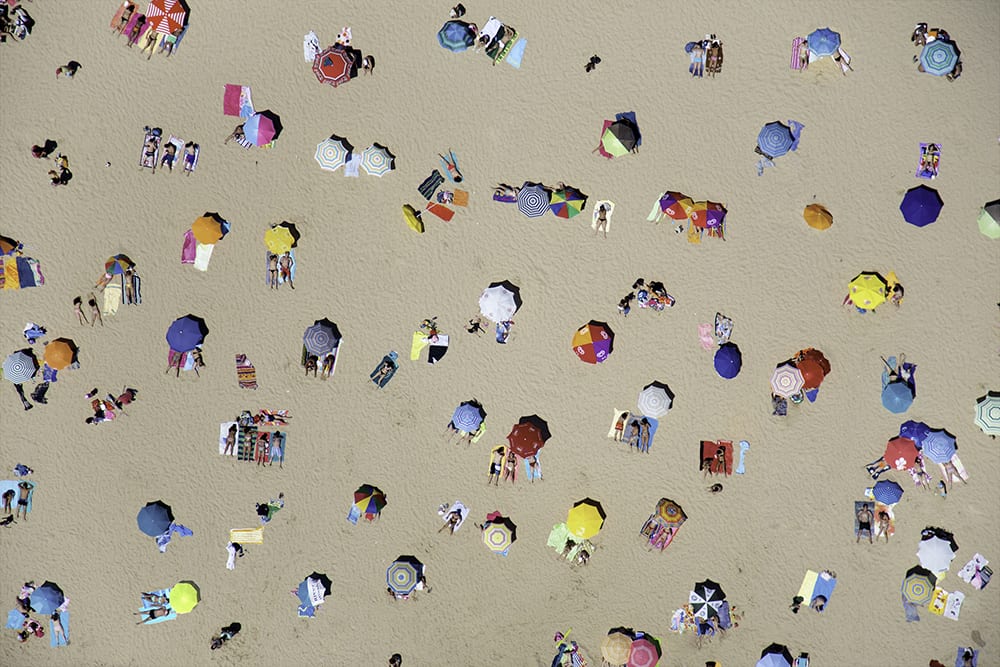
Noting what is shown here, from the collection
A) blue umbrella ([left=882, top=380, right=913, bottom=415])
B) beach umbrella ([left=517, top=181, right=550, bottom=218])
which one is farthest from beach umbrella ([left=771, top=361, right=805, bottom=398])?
beach umbrella ([left=517, top=181, right=550, bottom=218])

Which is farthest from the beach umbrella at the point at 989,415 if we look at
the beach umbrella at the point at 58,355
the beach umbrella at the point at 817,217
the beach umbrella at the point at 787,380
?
the beach umbrella at the point at 58,355

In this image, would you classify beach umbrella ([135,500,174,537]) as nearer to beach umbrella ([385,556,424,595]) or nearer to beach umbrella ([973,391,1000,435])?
beach umbrella ([385,556,424,595])

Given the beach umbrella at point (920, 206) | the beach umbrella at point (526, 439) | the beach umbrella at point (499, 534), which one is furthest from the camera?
the beach umbrella at point (499, 534)

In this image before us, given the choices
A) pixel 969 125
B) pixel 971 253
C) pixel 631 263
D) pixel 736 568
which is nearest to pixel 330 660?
pixel 736 568

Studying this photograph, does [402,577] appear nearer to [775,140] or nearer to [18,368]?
[18,368]

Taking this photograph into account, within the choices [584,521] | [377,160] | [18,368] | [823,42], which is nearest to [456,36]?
[377,160]

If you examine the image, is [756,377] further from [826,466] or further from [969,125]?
[969,125]

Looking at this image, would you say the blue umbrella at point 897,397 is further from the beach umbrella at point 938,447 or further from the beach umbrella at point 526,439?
the beach umbrella at point 526,439
